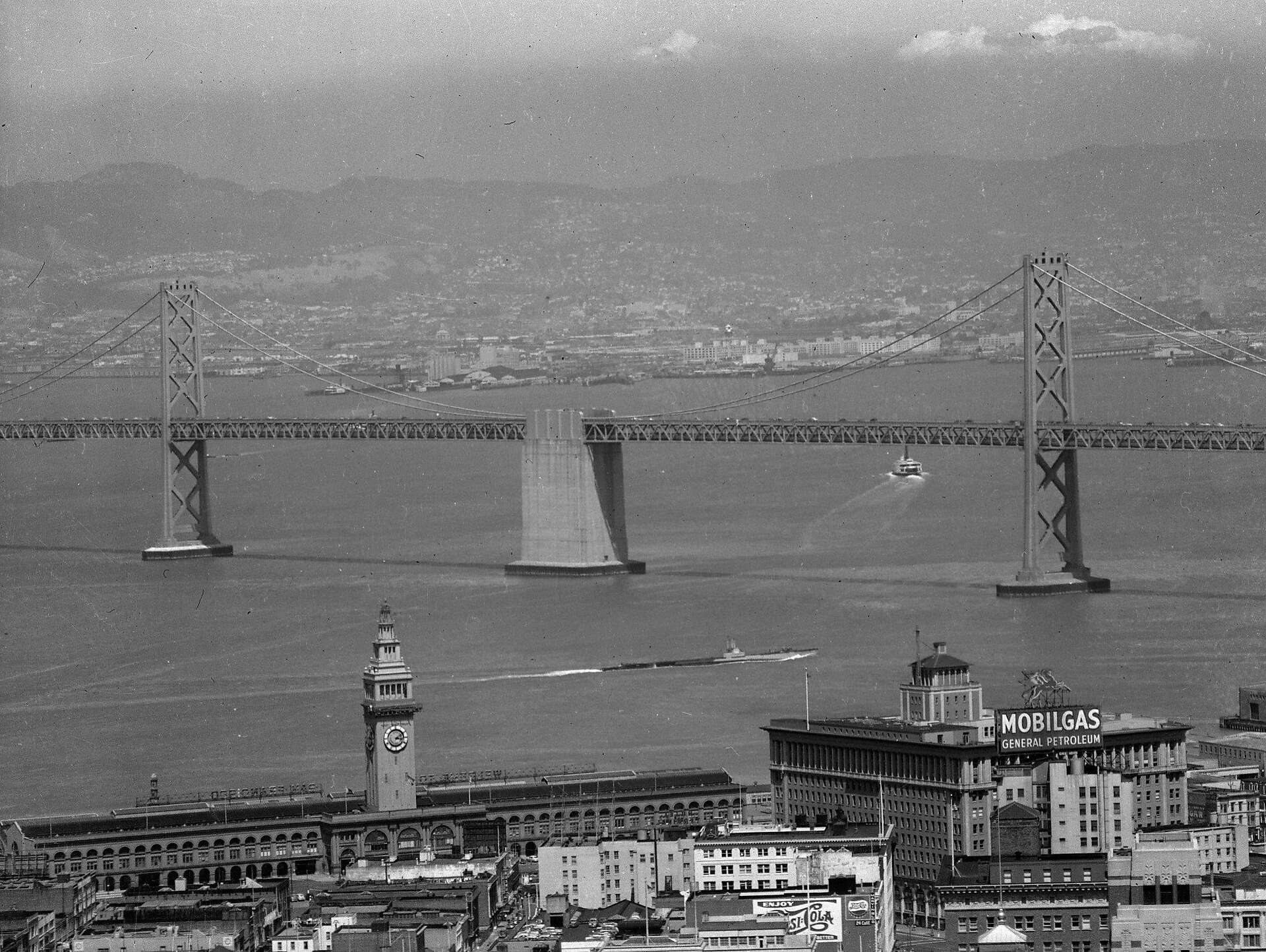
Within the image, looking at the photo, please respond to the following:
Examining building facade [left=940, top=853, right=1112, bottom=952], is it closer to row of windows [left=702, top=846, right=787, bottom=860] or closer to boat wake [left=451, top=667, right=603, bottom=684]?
row of windows [left=702, top=846, right=787, bottom=860]

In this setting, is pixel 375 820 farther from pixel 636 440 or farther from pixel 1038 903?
pixel 636 440

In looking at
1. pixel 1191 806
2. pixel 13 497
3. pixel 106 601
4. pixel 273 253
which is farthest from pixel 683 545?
pixel 273 253

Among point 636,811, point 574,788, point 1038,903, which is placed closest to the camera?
point 1038,903

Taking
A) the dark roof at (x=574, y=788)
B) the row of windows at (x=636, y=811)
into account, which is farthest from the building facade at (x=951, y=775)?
the dark roof at (x=574, y=788)

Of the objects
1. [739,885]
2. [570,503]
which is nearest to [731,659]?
[570,503]

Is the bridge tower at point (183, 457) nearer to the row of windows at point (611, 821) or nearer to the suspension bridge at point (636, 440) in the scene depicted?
the suspension bridge at point (636, 440)

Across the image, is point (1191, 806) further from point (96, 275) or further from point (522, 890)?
point (96, 275)
